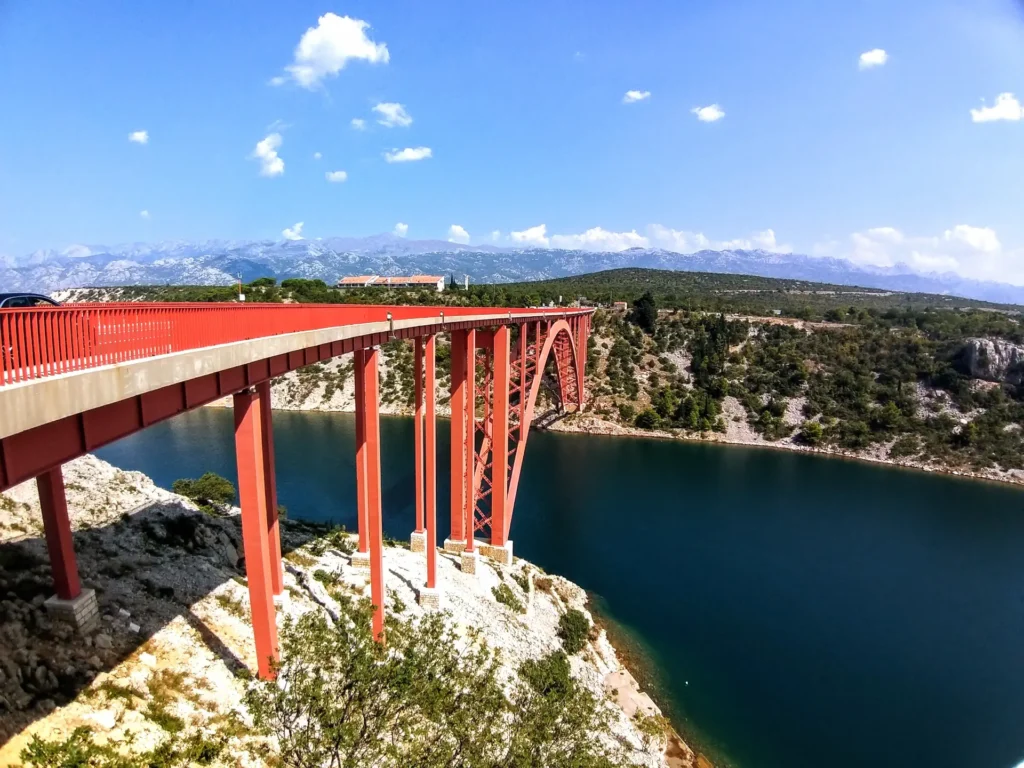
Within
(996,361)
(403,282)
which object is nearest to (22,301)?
(996,361)

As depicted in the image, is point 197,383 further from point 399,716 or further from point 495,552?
point 495,552

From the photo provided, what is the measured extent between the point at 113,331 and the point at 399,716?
597cm

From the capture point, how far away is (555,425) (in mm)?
46844

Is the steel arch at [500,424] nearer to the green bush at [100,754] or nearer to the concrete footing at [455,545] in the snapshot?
the concrete footing at [455,545]

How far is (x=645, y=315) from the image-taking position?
55.9 metres

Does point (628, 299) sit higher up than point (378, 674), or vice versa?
point (628, 299)

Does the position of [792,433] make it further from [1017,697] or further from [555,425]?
[1017,697]

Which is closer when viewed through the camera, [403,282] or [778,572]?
[778,572]

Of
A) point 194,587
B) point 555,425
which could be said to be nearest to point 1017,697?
point 194,587

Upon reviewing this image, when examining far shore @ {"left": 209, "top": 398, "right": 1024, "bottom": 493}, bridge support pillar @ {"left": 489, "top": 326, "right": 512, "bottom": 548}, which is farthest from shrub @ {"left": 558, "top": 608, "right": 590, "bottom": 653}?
far shore @ {"left": 209, "top": 398, "right": 1024, "bottom": 493}

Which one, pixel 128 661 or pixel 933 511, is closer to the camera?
pixel 128 661

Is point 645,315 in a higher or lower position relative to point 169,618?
higher

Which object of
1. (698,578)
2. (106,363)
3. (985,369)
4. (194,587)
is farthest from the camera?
(985,369)

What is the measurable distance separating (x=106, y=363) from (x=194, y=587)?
849cm
